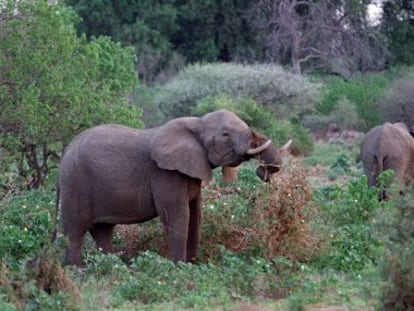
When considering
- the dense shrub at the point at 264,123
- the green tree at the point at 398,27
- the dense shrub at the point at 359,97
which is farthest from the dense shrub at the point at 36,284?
the green tree at the point at 398,27

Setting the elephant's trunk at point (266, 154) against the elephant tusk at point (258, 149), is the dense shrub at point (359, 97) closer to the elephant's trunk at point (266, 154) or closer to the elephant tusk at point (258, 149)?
the elephant's trunk at point (266, 154)

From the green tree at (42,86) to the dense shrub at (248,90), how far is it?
1765cm

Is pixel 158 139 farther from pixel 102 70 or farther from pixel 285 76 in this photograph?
pixel 285 76

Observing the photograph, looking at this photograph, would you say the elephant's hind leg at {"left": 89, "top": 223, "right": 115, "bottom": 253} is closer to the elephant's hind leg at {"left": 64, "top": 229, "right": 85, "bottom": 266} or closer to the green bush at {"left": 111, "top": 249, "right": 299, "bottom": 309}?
the elephant's hind leg at {"left": 64, "top": 229, "right": 85, "bottom": 266}

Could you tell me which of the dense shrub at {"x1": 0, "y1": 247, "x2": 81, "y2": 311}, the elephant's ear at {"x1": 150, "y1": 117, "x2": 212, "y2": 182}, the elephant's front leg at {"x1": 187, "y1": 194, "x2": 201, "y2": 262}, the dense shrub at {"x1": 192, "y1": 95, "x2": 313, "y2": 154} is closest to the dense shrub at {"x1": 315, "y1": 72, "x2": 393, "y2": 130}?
the dense shrub at {"x1": 192, "y1": 95, "x2": 313, "y2": 154}

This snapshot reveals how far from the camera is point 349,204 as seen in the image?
12969 mm

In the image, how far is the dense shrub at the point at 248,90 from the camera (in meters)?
35.2

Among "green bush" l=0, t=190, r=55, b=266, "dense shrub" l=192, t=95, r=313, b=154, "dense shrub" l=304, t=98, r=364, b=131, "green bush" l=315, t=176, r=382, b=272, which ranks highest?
"green bush" l=315, t=176, r=382, b=272

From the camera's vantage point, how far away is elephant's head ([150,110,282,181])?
36.6 ft

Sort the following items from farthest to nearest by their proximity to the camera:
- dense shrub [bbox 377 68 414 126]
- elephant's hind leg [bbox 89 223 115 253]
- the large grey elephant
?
dense shrub [bbox 377 68 414 126] → elephant's hind leg [bbox 89 223 115 253] → the large grey elephant

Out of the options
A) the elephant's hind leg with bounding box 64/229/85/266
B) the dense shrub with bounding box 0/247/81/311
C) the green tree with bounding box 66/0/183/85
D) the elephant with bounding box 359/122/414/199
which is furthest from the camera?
the green tree with bounding box 66/0/183/85

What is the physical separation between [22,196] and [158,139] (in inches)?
143

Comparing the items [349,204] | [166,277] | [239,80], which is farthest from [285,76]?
[166,277]

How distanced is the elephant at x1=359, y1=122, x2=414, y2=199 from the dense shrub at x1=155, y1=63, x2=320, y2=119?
18.3 meters
